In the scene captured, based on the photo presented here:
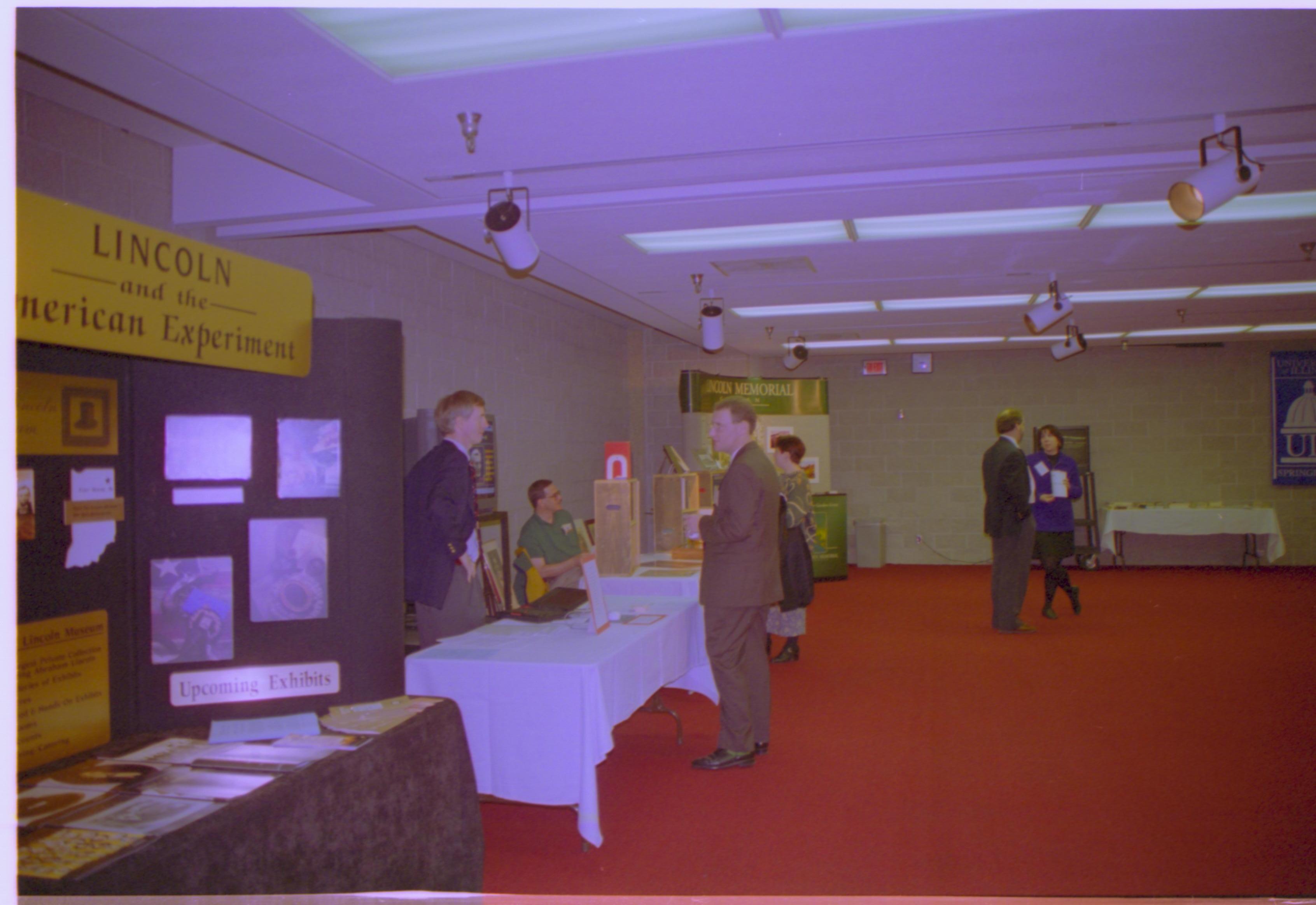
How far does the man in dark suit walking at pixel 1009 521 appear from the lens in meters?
6.08

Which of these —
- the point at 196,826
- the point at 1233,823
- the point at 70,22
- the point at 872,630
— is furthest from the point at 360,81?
the point at 872,630

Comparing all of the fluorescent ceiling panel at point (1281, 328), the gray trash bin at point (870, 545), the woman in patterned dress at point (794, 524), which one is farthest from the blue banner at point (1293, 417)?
the woman in patterned dress at point (794, 524)

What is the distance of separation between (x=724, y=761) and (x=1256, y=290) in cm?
540

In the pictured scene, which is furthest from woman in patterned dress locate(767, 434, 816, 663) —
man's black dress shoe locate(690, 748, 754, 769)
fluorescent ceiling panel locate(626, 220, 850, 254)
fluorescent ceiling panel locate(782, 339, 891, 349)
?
fluorescent ceiling panel locate(782, 339, 891, 349)

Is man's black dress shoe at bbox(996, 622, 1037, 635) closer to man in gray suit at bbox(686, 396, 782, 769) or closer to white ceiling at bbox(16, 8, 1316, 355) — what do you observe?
white ceiling at bbox(16, 8, 1316, 355)

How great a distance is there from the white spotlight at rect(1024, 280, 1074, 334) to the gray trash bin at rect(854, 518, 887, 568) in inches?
188

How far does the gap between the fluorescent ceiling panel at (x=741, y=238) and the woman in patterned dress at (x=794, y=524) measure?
1102 mm

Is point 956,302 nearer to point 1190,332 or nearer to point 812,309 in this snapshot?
point 812,309

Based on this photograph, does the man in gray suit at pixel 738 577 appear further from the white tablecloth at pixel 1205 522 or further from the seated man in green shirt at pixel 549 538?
the white tablecloth at pixel 1205 522

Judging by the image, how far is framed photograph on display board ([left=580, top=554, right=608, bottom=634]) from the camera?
3160 mm

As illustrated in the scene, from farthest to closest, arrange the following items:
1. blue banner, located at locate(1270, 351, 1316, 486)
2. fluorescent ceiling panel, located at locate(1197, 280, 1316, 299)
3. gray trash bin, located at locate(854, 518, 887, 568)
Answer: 1. gray trash bin, located at locate(854, 518, 887, 568)
2. blue banner, located at locate(1270, 351, 1316, 486)
3. fluorescent ceiling panel, located at locate(1197, 280, 1316, 299)

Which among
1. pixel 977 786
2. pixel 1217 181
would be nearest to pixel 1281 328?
pixel 1217 181

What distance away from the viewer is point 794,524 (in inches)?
200

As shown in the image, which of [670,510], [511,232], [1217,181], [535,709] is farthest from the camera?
[670,510]
